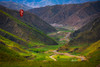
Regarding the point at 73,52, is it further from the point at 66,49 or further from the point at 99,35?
the point at 99,35

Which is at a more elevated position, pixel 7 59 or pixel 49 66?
pixel 7 59

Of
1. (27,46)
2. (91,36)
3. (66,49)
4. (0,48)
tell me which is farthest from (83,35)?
(0,48)

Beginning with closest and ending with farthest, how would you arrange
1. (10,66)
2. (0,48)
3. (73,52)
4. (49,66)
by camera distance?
(10,66) → (49,66) → (0,48) → (73,52)

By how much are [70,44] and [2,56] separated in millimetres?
106523

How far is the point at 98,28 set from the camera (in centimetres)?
16438

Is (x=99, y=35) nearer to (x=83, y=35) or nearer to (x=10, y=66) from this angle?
(x=83, y=35)

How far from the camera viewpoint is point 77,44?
165m

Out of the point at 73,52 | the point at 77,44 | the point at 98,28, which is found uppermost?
the point at 98,28

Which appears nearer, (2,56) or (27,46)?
(2,56)

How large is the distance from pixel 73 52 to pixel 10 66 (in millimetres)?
97281

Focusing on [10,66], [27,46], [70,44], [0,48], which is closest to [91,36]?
[70,44]

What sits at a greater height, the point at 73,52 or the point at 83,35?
the point at 83,35

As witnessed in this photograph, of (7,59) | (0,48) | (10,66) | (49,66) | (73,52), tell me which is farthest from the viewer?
(73,52)

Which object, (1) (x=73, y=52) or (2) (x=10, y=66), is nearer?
(2) (x=10, y=66)
